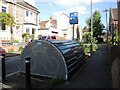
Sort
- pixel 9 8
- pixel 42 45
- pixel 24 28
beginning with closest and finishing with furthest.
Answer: pixel 42 45, pixel 9 8, pixel 24 28

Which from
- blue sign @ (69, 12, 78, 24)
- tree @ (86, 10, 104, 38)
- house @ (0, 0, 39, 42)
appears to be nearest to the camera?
blue sign @ (69, 12, 78, 24)

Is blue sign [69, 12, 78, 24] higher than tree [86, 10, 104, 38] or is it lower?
lower

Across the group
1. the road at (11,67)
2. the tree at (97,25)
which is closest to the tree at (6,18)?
the road at (11,67)

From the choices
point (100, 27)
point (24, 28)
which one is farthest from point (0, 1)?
point (100, 27)

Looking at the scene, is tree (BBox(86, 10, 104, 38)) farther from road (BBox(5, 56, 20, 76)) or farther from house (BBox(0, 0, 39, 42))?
road (BBox(5, 56, 20, 76))

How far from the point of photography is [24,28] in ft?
81.7

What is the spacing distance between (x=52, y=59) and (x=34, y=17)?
25.6 metres

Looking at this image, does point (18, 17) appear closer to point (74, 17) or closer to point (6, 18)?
point (6, 18)

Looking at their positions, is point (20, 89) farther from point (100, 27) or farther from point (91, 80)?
point (100, 27)

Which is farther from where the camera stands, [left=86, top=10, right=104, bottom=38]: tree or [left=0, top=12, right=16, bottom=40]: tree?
[left=86, top=10, right=104, bottom=38]: tree

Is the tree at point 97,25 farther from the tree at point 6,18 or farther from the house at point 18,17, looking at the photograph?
the tree at point 6,18

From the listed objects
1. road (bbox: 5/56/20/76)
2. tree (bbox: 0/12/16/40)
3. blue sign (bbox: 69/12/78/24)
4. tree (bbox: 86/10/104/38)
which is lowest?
road (bbox: 5/56/20/76)

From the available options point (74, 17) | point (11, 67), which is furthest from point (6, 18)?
point (11, 67)

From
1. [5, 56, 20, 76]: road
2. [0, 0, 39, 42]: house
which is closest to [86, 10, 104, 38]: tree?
[0, 0, 39, 42]: house
